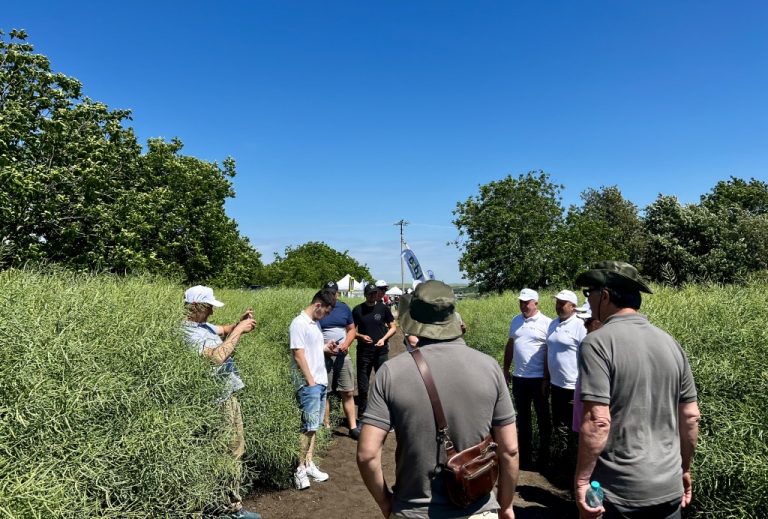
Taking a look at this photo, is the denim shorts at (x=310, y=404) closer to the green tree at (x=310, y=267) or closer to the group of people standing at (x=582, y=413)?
the group of people standing at (x=582, y=413)

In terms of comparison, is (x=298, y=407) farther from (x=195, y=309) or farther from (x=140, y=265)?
Answer: (x=140, y=265)

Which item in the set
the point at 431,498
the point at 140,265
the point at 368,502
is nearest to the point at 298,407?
the point at 368,502

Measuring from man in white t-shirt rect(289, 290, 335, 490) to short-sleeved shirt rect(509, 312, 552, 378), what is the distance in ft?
7.35

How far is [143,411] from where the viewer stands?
127 inches

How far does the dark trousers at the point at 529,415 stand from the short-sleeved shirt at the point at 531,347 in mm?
98

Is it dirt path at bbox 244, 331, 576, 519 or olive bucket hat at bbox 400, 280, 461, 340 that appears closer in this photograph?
olive bucket hat at bbox 400, 280, 461, 340

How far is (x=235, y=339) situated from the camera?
14.0ft

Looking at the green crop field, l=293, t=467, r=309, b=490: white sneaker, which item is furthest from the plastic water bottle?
l=293, t=467, r=309, b=490: white sneaker

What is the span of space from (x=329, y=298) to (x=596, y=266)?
9.16ft

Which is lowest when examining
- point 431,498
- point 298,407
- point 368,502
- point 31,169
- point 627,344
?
point 368,502

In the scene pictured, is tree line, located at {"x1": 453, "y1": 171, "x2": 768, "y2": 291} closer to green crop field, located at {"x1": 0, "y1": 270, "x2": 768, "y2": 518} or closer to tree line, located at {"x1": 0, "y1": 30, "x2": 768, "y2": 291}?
tree line, located at {"x1": 0, "y1": 30, "x2": 768, "y2": 291}

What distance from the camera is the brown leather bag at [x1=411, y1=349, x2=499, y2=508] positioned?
2066 mm

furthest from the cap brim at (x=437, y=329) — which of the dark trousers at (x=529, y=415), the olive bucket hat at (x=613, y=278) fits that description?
the dark trousers at (x=529, y=415)

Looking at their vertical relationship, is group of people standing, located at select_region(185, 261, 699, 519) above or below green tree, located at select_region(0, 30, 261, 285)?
below
